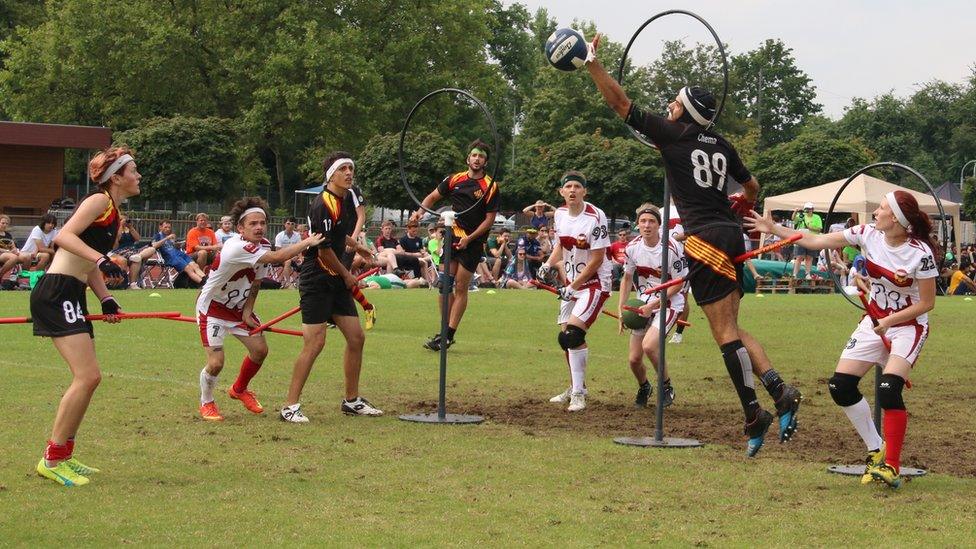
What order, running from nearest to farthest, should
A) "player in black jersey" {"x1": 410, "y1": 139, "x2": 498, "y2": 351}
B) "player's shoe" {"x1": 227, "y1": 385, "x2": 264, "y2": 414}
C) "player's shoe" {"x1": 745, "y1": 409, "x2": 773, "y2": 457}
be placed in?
"player's shoe" {"x1": 745, "y1": 409, "x2": 773, "y2": 457}
"player's shoe" {"x1": 227, "y1": 385, "x2": 264, "y2": 414}
"player in black jersey" {"x1": 410, "y1": 139, "x2": 498, "y2": 351}

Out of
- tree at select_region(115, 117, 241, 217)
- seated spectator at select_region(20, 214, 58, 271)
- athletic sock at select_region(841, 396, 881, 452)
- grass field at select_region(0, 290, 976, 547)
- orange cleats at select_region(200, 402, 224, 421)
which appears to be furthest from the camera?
tree at select_region(115, 117, 241, 217)

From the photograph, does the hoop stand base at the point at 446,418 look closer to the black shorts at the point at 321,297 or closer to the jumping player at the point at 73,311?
the black shorts at the point at 321,297

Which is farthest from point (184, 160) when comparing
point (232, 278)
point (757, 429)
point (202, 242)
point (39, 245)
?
point (757, 429)

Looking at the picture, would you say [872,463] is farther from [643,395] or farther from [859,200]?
[859,200]

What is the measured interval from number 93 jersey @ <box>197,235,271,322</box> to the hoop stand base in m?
1.69

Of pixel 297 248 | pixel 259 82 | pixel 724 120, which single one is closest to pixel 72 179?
pixel 259 82

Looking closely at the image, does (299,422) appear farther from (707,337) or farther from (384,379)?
(707,337)

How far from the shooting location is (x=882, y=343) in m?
8.33

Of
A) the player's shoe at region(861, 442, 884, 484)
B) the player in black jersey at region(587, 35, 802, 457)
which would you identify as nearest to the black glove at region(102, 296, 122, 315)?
the player in black jersey at region(587, 35, 802, 457)

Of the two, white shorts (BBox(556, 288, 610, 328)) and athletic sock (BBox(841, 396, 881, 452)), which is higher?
white shorts (BBox(556, 288, 610, 328))

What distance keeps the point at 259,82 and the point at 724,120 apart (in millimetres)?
50365

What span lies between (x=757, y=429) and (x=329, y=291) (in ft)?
12.8

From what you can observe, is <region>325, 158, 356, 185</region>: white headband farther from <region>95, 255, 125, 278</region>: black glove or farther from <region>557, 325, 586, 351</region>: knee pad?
<region>95, 255, 125, 278</region>: black glove

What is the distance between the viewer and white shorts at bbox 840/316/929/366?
815 cm
